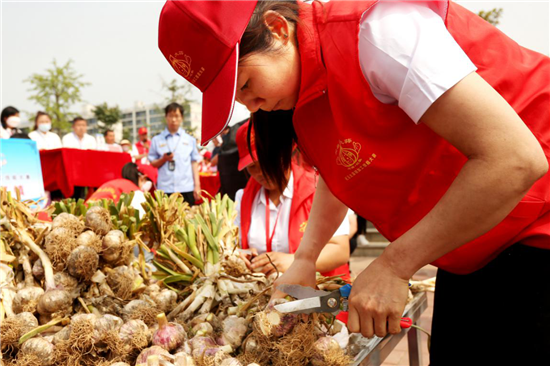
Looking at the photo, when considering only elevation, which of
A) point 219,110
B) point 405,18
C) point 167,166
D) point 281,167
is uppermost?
A: point 405,18

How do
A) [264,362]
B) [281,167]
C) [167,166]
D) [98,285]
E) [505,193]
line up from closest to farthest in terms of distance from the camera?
[505,193], [264,362], [281,167], [98,285], [167,166]

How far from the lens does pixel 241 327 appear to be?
1329 mm

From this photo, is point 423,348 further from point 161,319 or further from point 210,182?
point 210,182

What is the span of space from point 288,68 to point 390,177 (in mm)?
370

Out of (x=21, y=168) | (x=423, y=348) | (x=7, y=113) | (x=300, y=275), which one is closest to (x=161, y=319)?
(x=300, y=275)

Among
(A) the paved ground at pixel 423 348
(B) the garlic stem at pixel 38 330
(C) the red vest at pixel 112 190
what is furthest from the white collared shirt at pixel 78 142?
(B) the garlic stem at pixel 38 330

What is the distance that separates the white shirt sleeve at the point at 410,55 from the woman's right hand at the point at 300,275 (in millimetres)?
684

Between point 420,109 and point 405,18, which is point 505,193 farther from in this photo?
point 405,18

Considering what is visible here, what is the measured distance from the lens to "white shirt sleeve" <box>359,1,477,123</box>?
84 cm

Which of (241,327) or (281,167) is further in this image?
(281,167)

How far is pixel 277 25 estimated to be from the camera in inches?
43.0

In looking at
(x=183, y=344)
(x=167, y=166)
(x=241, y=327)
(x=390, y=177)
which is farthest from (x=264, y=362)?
(x=167, y=166)

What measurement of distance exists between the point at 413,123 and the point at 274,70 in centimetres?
35

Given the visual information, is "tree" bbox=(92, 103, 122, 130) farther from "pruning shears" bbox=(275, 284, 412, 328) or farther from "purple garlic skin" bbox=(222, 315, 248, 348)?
"pruning shears" bbox=(275, 284, 412, 328)
